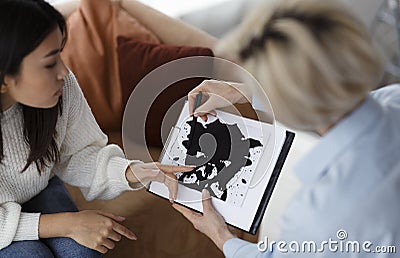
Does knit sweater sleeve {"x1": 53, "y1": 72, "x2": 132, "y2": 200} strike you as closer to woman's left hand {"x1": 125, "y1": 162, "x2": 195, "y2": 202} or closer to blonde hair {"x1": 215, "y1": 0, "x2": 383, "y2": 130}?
woman's left hand {"x1": 125, "y1": 162, "x2": 195, "y2": 202}

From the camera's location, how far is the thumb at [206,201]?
138 cm

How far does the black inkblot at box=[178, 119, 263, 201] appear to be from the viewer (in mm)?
1436

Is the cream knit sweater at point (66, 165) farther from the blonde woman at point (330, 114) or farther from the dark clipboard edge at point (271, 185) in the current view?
the blonde woman at point (330, 114)

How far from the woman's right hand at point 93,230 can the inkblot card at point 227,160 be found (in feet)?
0.45

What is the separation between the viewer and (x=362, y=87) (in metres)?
0.97

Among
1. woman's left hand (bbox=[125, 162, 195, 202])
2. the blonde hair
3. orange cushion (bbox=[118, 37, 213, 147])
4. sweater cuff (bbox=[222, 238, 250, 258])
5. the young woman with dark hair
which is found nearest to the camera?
the blonde hair

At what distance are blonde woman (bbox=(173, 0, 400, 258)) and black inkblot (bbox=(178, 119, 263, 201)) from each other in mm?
330

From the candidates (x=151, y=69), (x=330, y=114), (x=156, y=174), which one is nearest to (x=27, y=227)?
(x=156, y=174)

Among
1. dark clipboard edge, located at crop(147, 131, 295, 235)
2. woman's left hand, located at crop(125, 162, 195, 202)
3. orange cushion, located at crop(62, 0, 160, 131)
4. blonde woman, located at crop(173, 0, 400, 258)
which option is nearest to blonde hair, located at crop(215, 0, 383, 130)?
blonde woman, located at crop(173, 0, 400, 258)

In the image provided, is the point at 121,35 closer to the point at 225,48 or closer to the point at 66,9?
the point at 66,9

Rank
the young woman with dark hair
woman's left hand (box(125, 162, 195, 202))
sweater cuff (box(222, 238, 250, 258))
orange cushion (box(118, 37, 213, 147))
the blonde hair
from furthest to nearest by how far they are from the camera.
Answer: orange cushion (box(118, 37, 213, 147))
woman's left hand (box(125, 162, 195, 202))
sweater cuff (box(222, 238, 250, 258))
the young woman with dark hair
the blonde hair

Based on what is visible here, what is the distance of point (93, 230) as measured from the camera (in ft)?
4.57

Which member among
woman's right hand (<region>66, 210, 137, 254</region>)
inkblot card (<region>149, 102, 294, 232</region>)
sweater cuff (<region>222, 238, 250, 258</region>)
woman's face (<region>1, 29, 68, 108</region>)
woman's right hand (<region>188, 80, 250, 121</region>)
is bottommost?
woman's right hand (<region>66, 210, 137, 254</region>)

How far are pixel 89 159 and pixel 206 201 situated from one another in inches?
12.9
